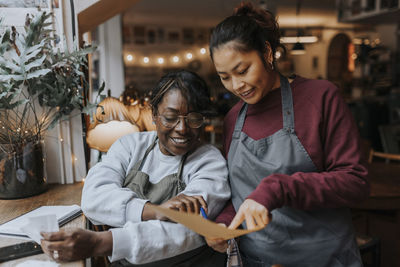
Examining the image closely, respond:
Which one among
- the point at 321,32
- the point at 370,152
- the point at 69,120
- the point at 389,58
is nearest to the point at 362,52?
the point at 389,58

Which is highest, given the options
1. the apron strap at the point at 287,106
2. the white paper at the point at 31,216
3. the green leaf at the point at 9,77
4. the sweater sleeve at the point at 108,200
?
the green leaf at the point at 9,77

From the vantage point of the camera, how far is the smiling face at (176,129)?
49.2 inches

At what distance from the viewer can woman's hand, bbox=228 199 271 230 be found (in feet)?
3.08

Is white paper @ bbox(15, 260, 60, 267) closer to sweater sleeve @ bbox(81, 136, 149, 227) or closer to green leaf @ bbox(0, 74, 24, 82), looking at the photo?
sweater sleeve @ bbox(81, 136, 149, 227)

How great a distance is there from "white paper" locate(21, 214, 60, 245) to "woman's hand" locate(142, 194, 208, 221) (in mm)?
294

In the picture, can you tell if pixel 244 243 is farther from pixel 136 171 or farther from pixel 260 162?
pixel 136 171

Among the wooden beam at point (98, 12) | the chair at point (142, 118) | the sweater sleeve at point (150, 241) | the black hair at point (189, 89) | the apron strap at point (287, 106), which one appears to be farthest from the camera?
the chair at point (142, 118)

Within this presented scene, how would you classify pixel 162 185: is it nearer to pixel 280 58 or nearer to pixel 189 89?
pixel 189 89

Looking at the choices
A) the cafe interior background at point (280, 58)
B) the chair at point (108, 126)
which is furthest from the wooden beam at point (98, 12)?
the chair at point (108, 126)

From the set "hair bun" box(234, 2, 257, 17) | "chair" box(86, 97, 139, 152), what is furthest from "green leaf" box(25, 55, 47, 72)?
"hair bun" box(234, 2, 257, 17)

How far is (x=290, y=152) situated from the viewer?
114 cm

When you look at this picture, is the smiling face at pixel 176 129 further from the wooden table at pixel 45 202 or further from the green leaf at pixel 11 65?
the green leaf at pixel 11 65

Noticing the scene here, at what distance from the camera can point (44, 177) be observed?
1.57 meters

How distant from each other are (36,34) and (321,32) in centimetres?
988
